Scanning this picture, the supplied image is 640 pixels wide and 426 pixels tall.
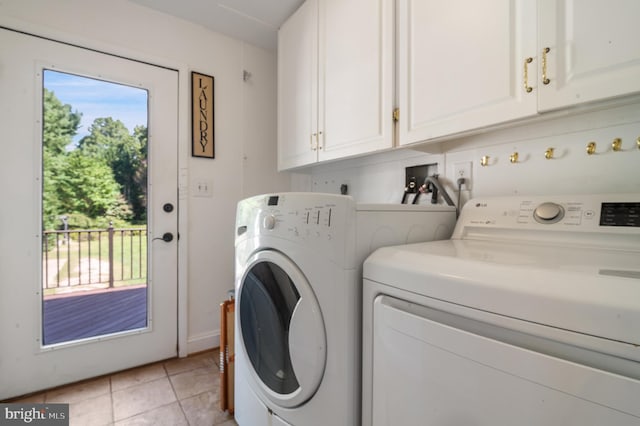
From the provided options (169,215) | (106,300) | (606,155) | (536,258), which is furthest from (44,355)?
(606,155)

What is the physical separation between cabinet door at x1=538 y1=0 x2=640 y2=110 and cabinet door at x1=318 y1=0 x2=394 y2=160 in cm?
57

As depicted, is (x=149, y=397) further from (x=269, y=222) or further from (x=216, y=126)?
(x=216, y=126)

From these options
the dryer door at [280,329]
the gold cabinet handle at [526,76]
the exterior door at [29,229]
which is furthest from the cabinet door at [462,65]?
the exterior door at [29,229]

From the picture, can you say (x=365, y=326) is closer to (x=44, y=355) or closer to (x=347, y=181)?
(x=347, y=181)

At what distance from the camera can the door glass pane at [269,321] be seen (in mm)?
979

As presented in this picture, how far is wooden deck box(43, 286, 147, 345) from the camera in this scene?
168 centimetres

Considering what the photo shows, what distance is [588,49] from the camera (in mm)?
737

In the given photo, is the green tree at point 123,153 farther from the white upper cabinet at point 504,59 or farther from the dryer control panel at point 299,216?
the white upper cabinet at point 504,59

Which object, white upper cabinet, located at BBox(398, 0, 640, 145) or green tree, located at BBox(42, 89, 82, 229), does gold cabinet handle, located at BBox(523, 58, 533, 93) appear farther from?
green tree, located at BBox(42, 89, 82, 229)

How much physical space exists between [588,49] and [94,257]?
256 cm

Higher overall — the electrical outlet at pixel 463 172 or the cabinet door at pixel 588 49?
the cabinet door at pixel 588 49

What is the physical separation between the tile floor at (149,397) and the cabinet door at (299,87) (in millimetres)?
1512

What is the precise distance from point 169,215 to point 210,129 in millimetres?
729

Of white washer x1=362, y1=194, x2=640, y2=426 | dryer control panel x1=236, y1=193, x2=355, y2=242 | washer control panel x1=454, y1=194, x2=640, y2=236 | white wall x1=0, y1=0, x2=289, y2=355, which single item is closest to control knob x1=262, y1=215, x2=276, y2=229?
dryer control panel x1=236, y1=193, x2=355, y2=242
